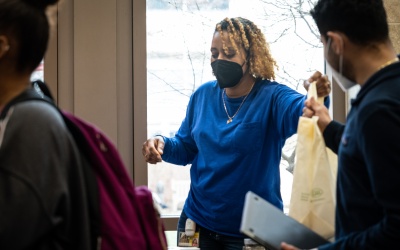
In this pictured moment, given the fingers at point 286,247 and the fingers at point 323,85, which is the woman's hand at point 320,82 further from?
the fingers at point 286,247

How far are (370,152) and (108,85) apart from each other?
5.45 feet

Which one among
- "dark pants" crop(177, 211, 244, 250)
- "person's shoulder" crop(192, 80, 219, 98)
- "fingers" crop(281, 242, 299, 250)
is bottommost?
"dark pants" crop(177, 211, 244, 250)

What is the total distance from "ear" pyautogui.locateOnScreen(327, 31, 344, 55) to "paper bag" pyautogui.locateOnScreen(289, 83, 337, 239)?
0.33 meters

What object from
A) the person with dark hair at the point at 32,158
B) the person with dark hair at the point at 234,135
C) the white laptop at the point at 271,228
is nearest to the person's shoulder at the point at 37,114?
the person with dark hair at the point at 32,158

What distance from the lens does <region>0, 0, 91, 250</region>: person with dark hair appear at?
1.05 m

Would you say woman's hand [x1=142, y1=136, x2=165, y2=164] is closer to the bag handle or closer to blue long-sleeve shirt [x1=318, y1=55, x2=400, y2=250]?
the bag handle

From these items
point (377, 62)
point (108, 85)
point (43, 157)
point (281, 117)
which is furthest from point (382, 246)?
point (108, 85)

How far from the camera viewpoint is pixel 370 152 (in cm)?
122

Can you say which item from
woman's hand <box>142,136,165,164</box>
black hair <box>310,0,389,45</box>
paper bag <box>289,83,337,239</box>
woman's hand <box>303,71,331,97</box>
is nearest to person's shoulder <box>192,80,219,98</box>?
woman's hand <box>142,136,165,164</box>

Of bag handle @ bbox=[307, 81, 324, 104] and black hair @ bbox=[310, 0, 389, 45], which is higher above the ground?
black hair @ bbox=[310, 0, 389, 45]

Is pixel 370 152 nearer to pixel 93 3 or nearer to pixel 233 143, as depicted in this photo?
pixel 233 143

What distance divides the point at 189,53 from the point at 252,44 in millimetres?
482

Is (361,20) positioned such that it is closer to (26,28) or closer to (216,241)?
(26,28)

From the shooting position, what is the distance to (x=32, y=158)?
1074mm
